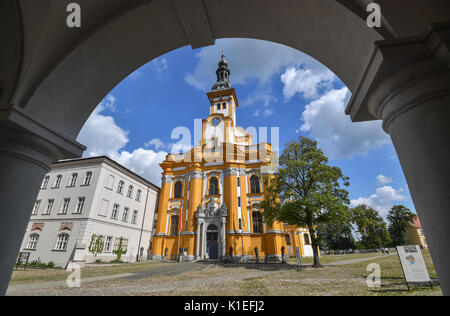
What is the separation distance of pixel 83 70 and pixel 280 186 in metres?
15.9

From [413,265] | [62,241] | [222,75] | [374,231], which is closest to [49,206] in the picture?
[62,241]

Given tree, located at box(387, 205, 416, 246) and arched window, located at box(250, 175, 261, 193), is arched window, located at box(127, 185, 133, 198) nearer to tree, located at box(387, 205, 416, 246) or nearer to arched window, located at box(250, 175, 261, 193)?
arched window, located at box(250, 175, 261, 193)

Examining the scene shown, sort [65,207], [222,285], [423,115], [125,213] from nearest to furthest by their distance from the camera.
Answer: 1. [423,115]
2. [222,285]
3. [65,207]
4. [125,213]

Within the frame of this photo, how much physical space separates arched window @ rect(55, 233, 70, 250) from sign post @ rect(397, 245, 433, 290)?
76.2ft

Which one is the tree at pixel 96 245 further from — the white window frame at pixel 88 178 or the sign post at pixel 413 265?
the sign post at pixel 413 265

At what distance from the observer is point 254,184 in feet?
84.1

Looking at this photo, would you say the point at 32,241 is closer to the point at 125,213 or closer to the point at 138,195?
the point at 125,213

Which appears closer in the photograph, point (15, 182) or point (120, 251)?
point (15, 182)

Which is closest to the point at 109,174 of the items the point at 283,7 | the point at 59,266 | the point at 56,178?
the point at 56,178

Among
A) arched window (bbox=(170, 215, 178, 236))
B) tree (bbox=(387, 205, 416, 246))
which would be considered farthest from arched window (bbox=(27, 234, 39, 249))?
tree (bbox=(387, 205, 416, 246))

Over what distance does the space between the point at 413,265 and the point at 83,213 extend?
75.1 ft
